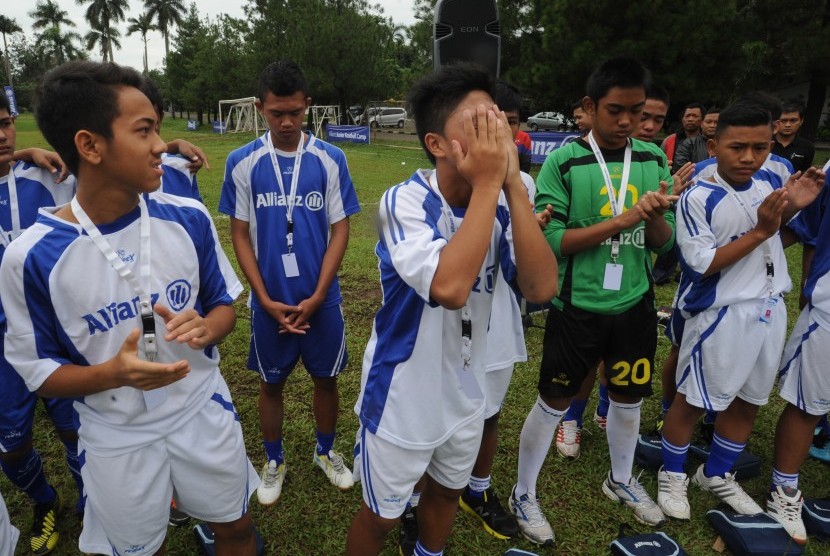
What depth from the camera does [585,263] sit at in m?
2.62

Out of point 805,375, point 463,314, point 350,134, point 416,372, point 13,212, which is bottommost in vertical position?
point 805,375

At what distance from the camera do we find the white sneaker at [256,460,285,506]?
2969mm

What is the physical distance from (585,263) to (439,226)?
1120mm

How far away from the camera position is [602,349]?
269 centimetres

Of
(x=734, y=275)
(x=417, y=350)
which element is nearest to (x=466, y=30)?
(x=734, y=275)

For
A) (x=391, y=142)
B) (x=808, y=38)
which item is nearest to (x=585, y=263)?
(x=808, y=38)

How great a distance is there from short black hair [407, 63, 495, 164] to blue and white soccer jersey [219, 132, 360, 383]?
1.29 meters

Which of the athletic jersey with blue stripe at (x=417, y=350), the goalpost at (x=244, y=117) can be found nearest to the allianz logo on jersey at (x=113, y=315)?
the athletic jersey with blue stripe at (x=417, y=350)

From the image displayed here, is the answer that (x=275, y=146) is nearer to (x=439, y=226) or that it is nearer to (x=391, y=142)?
(x=439, y=226)

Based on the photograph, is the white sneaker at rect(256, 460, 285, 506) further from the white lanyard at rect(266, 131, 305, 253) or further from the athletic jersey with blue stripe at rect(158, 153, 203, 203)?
the athletic jersey with blue stripe at rect(158, 153, 203, 203)

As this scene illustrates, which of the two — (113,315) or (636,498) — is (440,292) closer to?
(113,315)

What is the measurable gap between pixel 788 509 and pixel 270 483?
9.08 feet

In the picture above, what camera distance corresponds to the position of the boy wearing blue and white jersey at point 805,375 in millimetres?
2629

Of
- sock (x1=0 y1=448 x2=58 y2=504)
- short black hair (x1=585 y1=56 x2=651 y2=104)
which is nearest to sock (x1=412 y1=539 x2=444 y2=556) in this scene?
sock (x1=0 y1=448 x2=58 y2=504)
